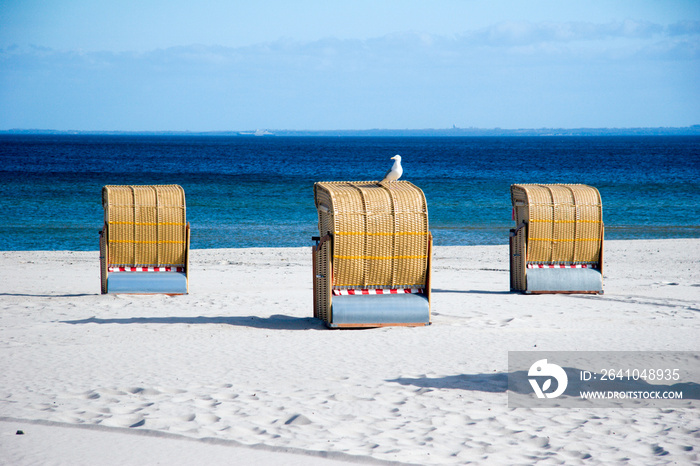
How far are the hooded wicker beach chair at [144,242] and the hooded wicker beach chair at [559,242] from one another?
6560 millimetres

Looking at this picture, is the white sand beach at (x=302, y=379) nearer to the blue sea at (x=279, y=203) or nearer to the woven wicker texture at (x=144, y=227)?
the woven wicker texture at (x=144, y=227)

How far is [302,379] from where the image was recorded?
7520mm

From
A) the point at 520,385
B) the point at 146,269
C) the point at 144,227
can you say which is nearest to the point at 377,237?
the point at 520,385

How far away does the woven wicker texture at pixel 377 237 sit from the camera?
995 cm

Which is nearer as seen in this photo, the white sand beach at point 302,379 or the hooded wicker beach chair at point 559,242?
the white sand beach at point 302,379

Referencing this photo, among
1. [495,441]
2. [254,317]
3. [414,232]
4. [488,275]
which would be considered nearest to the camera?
[495,441]

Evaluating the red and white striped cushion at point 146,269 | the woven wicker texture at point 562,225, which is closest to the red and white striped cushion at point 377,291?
the woven wicker texture at point 562,225

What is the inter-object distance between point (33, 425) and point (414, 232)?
19.2 ft

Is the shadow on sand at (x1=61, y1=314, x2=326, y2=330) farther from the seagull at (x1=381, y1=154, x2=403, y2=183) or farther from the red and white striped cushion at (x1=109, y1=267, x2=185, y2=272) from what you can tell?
the seagull at (x1=381, y1=154, x2=403, y2=183)

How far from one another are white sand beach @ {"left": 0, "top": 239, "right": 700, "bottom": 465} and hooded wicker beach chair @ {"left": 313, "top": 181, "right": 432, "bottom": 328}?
0.31 m

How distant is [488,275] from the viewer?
16.2 meters

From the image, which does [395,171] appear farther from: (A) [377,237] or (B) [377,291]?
(B) [377,291]

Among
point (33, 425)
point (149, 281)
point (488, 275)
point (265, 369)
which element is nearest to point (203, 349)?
point (265, 369)

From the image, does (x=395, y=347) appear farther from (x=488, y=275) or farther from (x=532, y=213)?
(x=488, y=275)
